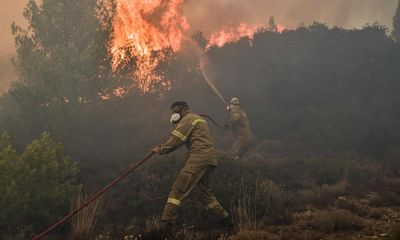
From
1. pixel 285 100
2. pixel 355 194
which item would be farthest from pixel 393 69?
pixel 355 194

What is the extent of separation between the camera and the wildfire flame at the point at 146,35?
19.0 meters

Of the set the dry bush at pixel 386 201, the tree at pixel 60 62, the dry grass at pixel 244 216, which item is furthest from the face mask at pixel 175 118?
the tree at pixel 60 62

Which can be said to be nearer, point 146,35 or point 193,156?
point 193,156

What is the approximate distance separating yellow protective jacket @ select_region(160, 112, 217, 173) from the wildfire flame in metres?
12.3

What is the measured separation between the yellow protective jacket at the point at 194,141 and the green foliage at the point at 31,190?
110 inches

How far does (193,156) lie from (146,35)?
1712 centimetres

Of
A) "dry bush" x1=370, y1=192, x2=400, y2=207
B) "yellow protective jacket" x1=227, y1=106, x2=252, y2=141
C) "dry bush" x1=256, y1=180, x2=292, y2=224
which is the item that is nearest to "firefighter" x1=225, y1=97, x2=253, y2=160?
"yellow protective jacket" x1=227, y1=106, x2=252, y2=141

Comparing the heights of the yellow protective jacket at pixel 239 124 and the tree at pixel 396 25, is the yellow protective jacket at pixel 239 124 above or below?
below

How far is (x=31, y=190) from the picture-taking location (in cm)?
738

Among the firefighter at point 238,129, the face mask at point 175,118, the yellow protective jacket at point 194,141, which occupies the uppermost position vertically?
the firefighter at point 238,129

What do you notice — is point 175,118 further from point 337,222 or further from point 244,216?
point 337,222

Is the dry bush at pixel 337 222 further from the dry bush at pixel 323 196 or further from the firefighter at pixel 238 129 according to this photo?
the firefighter at pixel 238 129

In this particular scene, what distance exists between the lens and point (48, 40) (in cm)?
2022

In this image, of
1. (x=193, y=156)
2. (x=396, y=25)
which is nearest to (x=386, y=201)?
(x=193, y=156)
